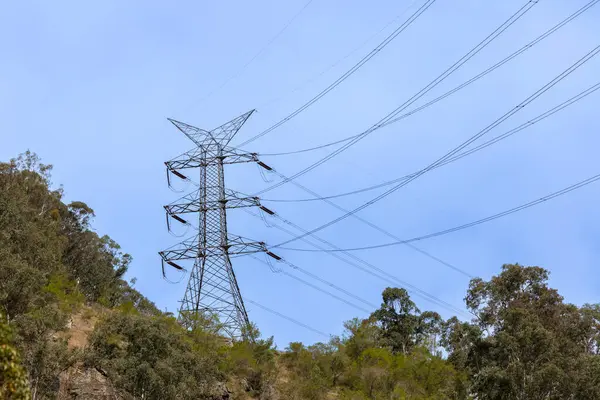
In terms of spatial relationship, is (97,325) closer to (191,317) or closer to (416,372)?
(191,317)

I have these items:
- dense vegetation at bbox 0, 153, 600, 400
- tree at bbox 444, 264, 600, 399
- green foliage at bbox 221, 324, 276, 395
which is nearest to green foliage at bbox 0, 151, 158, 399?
dense vegetation at bbox 0, 153, 600, 400

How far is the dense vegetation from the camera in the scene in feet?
108

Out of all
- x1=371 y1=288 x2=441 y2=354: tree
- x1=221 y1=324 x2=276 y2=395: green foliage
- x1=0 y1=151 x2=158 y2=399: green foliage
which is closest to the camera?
x1=0 y1=151 x2=158 y2=399: green foliage

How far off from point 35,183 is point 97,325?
25.8 metres

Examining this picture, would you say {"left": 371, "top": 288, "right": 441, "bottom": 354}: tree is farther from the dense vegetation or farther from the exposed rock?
the exposed rock

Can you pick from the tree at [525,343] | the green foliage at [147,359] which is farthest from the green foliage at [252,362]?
the tree at [525,343]

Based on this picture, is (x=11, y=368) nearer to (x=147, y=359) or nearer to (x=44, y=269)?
(x=147, y=359)

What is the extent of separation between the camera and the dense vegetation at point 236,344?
32938 mm

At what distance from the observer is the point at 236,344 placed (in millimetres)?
43344

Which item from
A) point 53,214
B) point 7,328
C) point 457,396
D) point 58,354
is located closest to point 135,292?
point 53,214

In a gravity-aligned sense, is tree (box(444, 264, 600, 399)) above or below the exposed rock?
above

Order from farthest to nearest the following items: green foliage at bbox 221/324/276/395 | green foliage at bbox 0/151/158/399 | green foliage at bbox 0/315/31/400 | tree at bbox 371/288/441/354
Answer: tree at bbox 371/288/441/354 → green foliage at bbox 221/324/276/395 → green foliage at bbox 0/151/158/399 → green foliage at bbox 0/315/31/400

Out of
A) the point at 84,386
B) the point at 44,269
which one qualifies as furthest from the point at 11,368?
the point at 44,269

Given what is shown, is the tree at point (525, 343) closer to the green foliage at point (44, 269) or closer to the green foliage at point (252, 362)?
the green foliage at point (252, 362)
